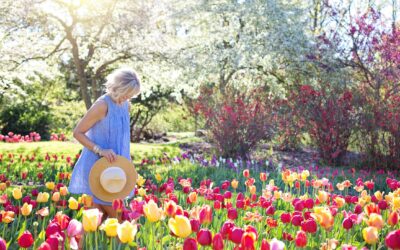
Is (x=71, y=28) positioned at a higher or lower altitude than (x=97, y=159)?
higher

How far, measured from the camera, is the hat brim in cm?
328

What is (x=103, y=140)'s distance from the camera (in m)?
3.64

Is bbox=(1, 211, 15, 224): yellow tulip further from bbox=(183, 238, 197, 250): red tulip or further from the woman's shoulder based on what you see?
bbox=(183, 238, 197, 250): red tulip

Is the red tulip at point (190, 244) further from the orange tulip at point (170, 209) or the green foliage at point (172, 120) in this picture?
the green foliage at point (172, 120)

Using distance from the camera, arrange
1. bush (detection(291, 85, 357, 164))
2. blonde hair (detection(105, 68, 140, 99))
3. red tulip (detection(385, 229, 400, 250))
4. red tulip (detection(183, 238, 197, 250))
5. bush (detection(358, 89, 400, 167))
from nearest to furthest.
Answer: red tulip (detection(183, 238, 197, 250)) → red tulip (detection(385, 229, 400, 250)) → blonde hair (detection(105, 68, 140, 99)) → bush (detection(358, 89, 400, 167)) → bush (detection(291, 85, 357, 164))

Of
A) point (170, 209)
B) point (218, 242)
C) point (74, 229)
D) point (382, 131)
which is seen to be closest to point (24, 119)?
point (382, 131)

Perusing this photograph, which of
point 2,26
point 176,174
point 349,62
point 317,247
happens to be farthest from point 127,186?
point 349,62

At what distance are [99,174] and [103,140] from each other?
40cm

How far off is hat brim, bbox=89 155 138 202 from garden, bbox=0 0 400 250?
0.19 m

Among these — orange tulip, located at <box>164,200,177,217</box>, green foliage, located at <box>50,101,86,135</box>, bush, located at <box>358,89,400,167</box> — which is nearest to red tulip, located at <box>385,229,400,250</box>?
orange tulip, located at <box>164,200,177,217</box>

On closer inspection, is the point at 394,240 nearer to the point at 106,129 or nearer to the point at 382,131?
the point at 106,129

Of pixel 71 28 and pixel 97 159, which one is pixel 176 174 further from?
pixel 71 28

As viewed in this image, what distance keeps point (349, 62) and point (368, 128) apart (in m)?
5.15

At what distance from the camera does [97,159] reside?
3.60 m
